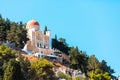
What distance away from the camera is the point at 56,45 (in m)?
103

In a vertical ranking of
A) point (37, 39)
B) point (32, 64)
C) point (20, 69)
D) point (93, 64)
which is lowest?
point (20, 69)

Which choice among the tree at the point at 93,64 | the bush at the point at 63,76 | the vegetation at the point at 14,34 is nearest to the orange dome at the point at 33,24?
the vegetation at the point at 14,34

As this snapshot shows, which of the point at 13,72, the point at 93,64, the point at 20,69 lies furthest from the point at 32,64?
the point at 93,64

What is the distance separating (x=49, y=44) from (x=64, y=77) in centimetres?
2212

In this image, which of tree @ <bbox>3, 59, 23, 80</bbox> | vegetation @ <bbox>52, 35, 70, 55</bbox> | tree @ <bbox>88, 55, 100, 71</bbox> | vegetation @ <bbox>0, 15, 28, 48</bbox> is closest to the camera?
tree @ <bbox>3, 59, 23, 80</bbox>

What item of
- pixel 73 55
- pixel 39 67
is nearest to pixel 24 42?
pixel 73 55

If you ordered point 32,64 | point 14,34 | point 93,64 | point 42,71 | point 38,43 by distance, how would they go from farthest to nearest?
point 38,43, point 14,34, point 93,64, point 32,64, point 42,71

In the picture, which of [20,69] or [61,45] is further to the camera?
[61,45]

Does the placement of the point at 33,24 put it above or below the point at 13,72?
above

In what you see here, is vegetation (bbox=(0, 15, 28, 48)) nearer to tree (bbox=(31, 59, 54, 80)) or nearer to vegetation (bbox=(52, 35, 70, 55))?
vegetation (bbox=(52, 35, 70, 55))

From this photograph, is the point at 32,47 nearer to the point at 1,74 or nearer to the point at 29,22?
the point at 29,22

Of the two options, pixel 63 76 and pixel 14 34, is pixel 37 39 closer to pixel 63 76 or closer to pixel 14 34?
pixel 14 34

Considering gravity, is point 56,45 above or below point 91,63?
above

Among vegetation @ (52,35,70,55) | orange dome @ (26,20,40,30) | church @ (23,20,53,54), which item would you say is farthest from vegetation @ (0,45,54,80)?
vegetation @ (52,35,70,55)
